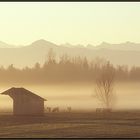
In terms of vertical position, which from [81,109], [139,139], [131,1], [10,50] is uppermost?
[131,1]

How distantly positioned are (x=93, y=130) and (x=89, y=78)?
90 centimetres

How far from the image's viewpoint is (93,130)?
23.5ft

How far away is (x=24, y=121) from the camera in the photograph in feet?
24.1

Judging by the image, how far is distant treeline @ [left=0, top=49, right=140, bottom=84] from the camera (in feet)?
23.5

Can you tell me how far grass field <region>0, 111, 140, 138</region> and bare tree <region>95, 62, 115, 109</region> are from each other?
10.6 inches

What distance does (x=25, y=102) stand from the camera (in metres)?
7.28

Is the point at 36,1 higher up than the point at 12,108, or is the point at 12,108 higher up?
the point at 36,1

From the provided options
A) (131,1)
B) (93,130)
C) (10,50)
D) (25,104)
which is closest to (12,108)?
(25,104)

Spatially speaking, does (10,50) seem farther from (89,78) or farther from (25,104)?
(89,78)

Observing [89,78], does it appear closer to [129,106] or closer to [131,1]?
[129,106]

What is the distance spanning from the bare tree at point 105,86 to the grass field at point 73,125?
269mm

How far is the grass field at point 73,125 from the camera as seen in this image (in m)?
7.13

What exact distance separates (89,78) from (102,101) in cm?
46

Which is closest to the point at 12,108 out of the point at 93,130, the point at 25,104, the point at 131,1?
the point at 25,104
